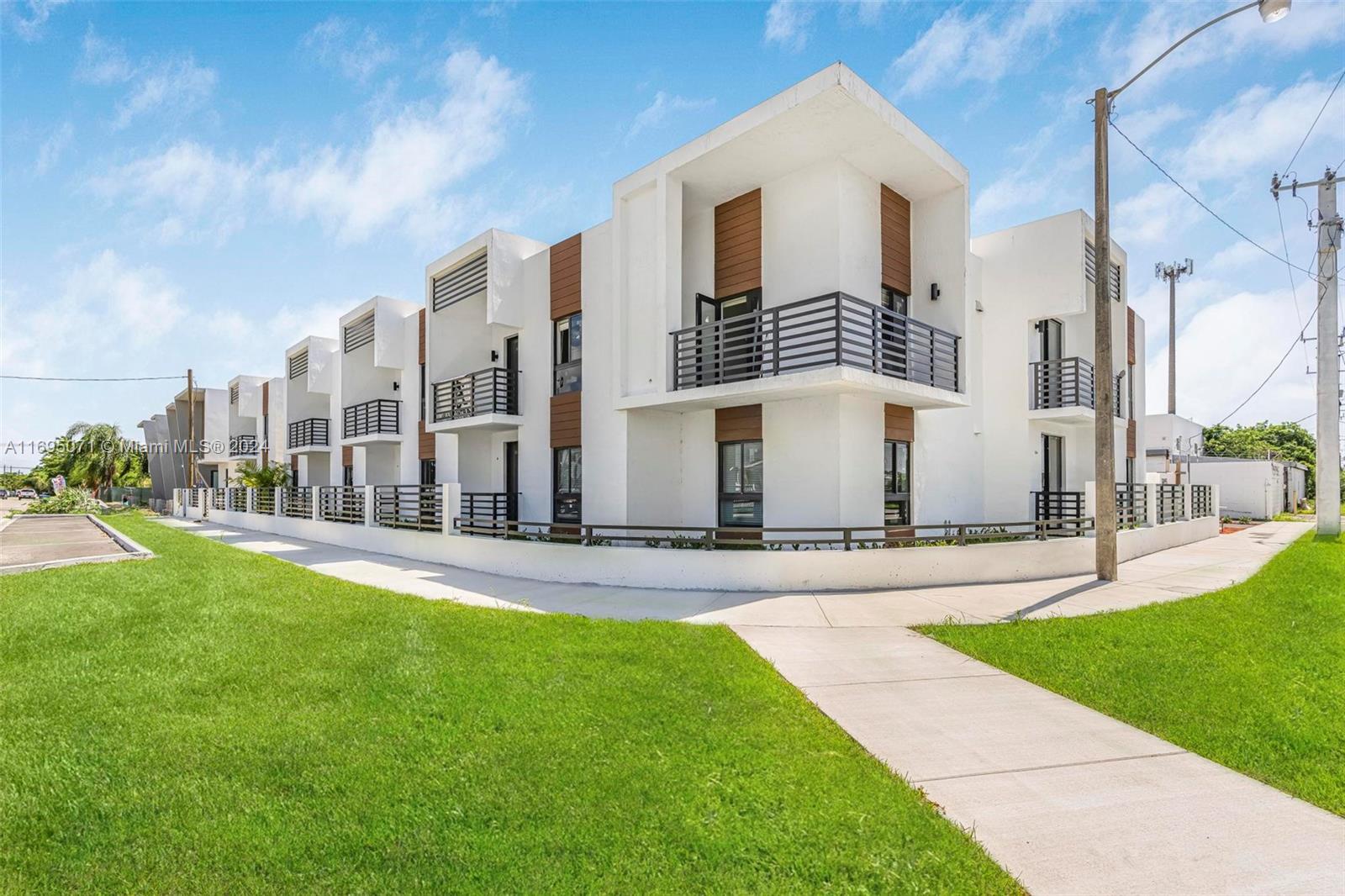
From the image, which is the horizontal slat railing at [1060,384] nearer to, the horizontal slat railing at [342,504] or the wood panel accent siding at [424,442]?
the wood panel accent siding at [424,442]

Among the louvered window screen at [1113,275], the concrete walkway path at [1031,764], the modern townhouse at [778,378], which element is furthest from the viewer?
the louvered window screen at [1113,275]

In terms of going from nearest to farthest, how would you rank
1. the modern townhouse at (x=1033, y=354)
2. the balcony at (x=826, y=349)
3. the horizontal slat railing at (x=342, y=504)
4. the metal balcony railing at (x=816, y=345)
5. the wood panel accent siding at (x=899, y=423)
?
the balcony at (x=826, y=349)
the metal balcony railing at (x=816, y=345)
the wood panel accent siding at (x=899, y=423)
the modern townhouse at (x=1033, y=354)
the horizontal slat railing at (x=342, y=504)

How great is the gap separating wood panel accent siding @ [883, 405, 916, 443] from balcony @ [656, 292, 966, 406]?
1.39 feet

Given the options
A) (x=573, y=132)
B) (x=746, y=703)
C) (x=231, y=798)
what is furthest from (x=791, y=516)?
(x=231, y=798)

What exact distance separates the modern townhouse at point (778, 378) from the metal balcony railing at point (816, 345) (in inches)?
3.1

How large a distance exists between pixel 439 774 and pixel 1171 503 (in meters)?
22.2

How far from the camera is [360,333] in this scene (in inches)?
909

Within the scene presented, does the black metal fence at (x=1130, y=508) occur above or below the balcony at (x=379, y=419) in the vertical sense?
below

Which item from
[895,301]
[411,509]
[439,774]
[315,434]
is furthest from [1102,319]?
[315,434]

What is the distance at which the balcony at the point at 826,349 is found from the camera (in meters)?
10.6

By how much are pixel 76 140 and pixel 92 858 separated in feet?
54.6

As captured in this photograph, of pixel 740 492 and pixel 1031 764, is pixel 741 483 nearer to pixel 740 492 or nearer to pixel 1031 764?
pixel 740 492

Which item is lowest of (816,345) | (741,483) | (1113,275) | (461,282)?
(741,483)

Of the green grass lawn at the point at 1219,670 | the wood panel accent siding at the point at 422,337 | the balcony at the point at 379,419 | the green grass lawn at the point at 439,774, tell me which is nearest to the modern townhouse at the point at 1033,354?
the green grass lawn at the point at 1219,670
